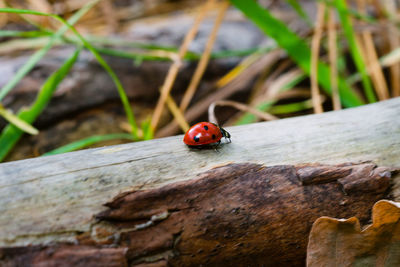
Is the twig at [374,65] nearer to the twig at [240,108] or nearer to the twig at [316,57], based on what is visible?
the twig at [316,57]

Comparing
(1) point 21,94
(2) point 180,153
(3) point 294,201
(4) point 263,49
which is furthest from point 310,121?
(1) point 21,94

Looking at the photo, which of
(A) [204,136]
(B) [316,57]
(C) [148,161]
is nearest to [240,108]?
(B) [316,57]

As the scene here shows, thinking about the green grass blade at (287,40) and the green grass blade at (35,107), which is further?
the green grass blade at (287,40)

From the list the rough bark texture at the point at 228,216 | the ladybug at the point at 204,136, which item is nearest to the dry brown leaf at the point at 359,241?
the rough bark texture at the point at 228,216

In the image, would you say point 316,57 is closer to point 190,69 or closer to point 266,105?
point 266,105

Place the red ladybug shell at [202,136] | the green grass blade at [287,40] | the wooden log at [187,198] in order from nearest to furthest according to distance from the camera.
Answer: the wooden log at [187,198], the red ladybug shell at [202,136], the green grass blade at [287,40]

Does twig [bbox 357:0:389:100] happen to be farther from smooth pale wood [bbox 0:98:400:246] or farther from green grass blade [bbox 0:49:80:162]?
green grass blade [bbox 0:49:80:162]
